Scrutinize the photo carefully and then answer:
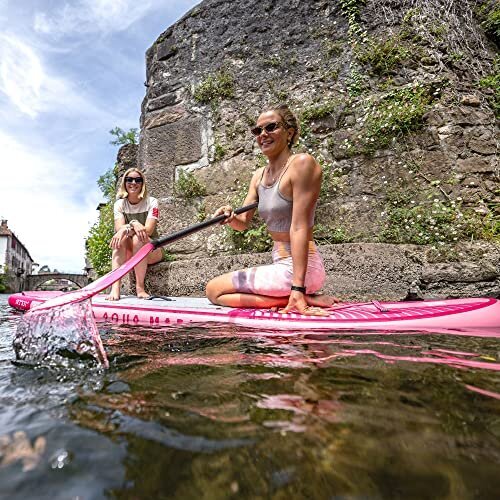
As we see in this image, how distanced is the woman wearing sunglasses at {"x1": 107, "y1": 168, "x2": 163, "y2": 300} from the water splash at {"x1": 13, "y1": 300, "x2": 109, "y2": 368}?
1940mm

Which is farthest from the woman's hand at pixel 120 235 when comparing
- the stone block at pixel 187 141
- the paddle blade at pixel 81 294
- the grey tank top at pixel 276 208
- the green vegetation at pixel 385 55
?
the green vegetation at pixel 385 55

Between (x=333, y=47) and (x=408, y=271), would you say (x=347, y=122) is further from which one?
(x=408, y=271)

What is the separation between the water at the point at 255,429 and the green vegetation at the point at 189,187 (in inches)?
136

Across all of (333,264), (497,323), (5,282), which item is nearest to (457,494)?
(497,323)

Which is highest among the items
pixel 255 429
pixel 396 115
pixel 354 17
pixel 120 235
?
pixel 354 17

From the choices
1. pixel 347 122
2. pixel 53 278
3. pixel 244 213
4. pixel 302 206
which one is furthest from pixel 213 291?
pixel 53 278

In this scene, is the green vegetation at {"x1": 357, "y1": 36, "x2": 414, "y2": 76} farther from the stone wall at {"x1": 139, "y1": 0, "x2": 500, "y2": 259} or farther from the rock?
the rock

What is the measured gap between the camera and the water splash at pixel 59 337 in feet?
4.06

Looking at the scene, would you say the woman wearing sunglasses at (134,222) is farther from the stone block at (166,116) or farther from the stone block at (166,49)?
the stone block at (166,49)

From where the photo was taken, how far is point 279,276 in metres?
2.37

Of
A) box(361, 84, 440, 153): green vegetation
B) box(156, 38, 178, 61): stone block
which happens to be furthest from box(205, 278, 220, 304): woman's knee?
box(156, 38, 178, 61): stone block

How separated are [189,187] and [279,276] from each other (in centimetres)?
247

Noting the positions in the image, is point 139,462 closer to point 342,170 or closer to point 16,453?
point 16,453

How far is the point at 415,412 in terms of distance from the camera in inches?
28.1
